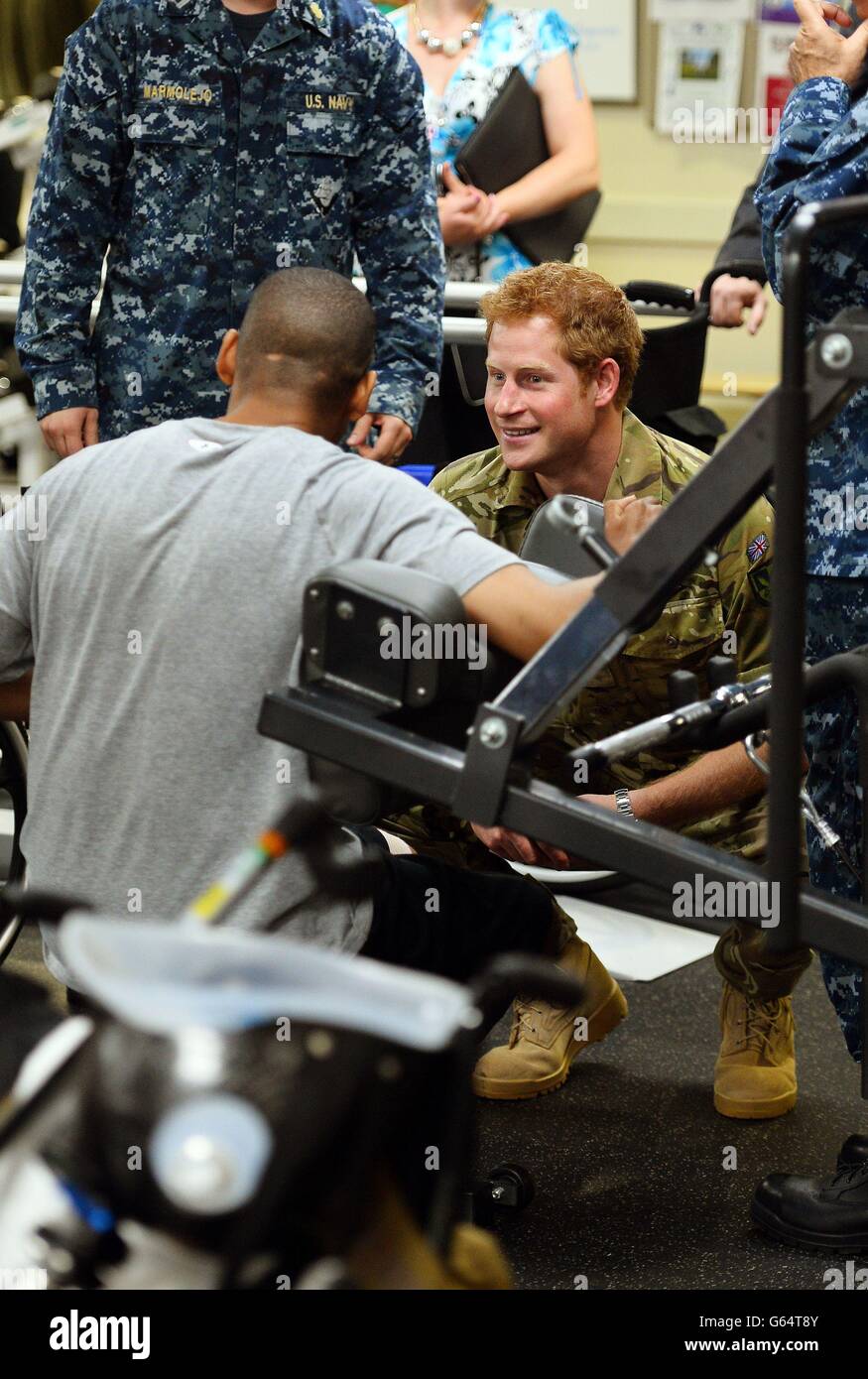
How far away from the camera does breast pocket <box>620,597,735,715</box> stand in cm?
252

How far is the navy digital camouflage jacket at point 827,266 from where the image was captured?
6.70ft

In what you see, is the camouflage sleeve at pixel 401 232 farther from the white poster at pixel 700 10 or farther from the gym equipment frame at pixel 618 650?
the white poster at pixel 700 10

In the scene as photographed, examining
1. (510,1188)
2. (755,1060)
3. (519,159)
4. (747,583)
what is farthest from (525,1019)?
(519,159)

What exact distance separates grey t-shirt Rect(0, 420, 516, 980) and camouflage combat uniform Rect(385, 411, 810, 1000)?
34.2 inches

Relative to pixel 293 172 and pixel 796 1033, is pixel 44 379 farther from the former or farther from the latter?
pixel 796 1033

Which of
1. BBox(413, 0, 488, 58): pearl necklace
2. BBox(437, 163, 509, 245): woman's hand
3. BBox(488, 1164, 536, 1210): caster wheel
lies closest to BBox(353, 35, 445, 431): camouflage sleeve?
BBox(437, 163, 509, 245): woman's hand

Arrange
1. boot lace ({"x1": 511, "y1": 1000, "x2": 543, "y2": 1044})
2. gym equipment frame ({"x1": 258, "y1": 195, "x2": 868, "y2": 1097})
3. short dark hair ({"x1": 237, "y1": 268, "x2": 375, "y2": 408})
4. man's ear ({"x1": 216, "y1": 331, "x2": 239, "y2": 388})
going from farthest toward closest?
boot lace ({"x1": 511, "y1": 1000, "x2": 543, "y2": 1044}), man's ear ({"x1": 216, "y1": 331, "x2": 239, "y2": 388}), short dark hair ({"x1": 237, "y1": 268, "x2": 375, "y2": 408}), gym equipment frame ({"x1": 258, "y1": 195, "x2": 868, "y2": 1097})

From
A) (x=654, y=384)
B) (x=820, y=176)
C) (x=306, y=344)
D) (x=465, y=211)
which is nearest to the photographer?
(x=306, y=344)

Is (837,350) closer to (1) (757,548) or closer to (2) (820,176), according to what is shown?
(2) (820,176)

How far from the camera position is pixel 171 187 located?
2.70 meters

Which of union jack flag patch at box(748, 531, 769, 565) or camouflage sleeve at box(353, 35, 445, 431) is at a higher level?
camouflage sleeve at box(353, 35, 445, 431)

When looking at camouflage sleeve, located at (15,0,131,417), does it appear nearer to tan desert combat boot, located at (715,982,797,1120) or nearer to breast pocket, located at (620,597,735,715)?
breast pocket, located at (620,597,735,715)

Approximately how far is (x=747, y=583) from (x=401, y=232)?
0.81 m
